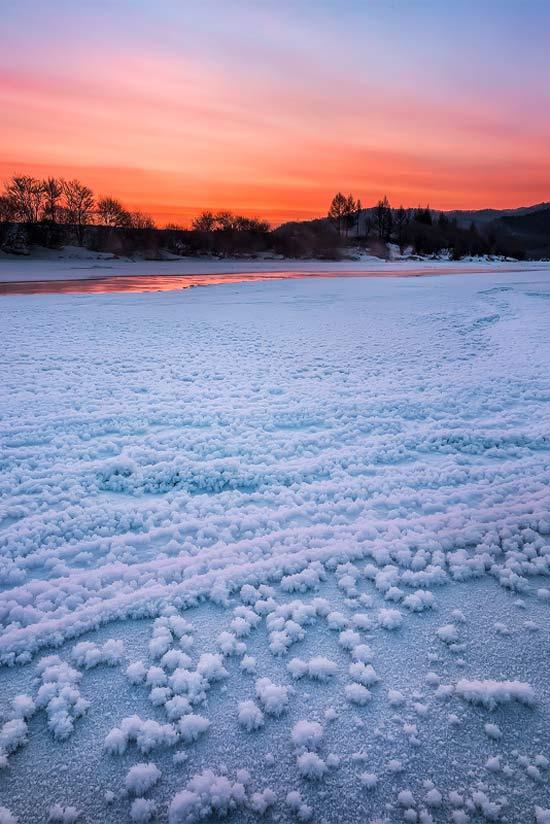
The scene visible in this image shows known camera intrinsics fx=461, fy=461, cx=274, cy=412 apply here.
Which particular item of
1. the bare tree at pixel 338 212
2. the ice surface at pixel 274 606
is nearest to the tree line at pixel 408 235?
the bare tree at pixel 338 212

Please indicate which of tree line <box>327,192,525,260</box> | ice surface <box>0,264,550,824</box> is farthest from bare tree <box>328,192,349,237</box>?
ice surface <box>0,264,550,824</box>

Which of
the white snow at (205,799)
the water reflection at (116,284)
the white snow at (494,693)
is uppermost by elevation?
the water reflection at (116,284)

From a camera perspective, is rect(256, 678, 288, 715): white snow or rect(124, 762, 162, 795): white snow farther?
rect(256, 678, 288, 715): white snow

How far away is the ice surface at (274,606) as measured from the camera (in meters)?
1.58

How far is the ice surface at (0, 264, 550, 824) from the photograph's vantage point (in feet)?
5.19

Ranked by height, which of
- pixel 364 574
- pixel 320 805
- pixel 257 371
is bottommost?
pixel 320 805

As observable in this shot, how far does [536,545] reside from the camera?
2.80 metres

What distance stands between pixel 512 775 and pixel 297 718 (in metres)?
0.76

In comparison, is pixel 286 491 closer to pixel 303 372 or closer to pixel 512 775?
pixel 512 775

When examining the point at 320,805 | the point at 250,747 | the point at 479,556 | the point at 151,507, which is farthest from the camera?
the point at 151,507

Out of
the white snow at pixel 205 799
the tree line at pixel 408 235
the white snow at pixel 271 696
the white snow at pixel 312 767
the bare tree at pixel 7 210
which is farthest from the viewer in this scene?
the tree line at pixel 408 235

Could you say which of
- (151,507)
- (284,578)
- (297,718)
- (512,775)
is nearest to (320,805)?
(297,718)

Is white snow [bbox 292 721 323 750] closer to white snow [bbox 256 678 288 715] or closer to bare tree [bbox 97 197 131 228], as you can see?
white snow [bbox 256 678 288 715]

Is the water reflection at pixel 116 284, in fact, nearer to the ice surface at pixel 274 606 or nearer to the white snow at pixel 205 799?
the ice surface at pixel 274 606
